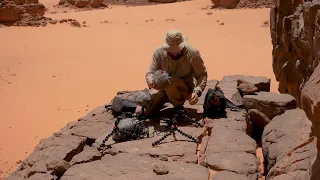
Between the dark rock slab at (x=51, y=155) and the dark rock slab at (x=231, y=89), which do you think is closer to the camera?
the dark rock slab at (x=51, y=155)

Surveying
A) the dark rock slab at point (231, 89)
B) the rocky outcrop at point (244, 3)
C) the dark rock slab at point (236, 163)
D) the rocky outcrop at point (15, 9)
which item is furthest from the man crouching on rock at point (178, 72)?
the rocky outcrop at point (244, 3)

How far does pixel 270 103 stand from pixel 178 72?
1.84m

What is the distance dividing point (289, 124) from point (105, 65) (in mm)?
7842

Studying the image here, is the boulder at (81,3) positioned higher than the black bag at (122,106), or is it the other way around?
the boulder at (81,3)

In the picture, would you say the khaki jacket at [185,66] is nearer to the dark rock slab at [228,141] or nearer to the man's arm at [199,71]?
the man's arm at [199,71]

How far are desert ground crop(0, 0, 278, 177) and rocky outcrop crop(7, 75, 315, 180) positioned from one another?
1.37m

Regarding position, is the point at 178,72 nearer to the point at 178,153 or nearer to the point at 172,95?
the point at 172,95

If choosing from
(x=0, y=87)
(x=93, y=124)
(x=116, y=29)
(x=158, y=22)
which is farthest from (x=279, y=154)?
(x=158, y=22)

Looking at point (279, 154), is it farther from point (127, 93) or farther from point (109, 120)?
point (127, 93)

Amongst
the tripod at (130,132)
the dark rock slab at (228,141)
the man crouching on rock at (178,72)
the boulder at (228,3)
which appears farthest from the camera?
the boulder at (228,3)

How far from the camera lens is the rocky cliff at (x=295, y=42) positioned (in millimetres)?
5750

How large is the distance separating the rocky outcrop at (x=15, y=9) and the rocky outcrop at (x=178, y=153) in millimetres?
12902

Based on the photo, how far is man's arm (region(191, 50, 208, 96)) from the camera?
6.00 m

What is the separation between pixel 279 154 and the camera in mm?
4996
